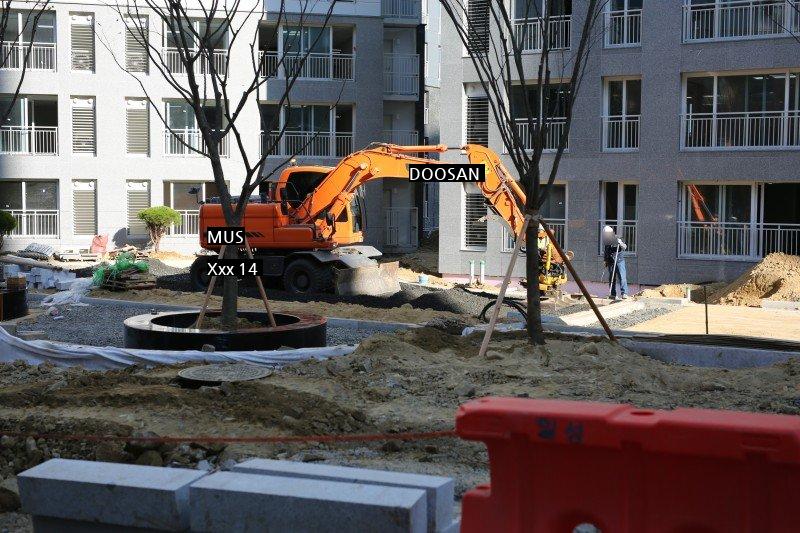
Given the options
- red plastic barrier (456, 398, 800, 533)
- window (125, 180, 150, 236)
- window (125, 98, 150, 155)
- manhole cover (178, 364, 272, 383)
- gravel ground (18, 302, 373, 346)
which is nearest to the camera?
red plastic barrier (456, 398, 800, 533)

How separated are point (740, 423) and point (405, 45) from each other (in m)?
40.2

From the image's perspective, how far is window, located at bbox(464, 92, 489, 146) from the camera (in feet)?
107

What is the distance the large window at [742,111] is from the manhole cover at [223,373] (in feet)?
69.0

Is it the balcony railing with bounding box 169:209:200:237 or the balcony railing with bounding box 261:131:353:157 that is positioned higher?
the balcony railing with bounding box 261:131:353:157

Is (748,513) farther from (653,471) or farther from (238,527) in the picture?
(238,527)

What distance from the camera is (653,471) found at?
14.5 feet

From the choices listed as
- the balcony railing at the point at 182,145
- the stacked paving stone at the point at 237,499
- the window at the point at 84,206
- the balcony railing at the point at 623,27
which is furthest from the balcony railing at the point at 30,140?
the stacked paving stone at the point at 237,499

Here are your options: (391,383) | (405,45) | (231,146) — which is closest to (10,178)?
(231,146)

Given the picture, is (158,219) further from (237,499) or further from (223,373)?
(237,499)

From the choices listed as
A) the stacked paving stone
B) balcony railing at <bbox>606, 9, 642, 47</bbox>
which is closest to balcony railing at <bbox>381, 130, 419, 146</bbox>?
balcony railing at <bbox>606, 9, 642, 47</bbox>

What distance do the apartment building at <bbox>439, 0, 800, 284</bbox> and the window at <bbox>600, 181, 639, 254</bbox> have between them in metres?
0.04

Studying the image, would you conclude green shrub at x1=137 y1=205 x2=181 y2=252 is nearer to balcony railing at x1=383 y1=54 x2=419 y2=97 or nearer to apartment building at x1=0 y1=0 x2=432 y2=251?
apartment building at x1=0 y1=0 x2=432 y2=251

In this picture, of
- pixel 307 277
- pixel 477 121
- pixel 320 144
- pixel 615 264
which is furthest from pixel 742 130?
pixel 320 144

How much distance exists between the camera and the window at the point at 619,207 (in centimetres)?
2975
